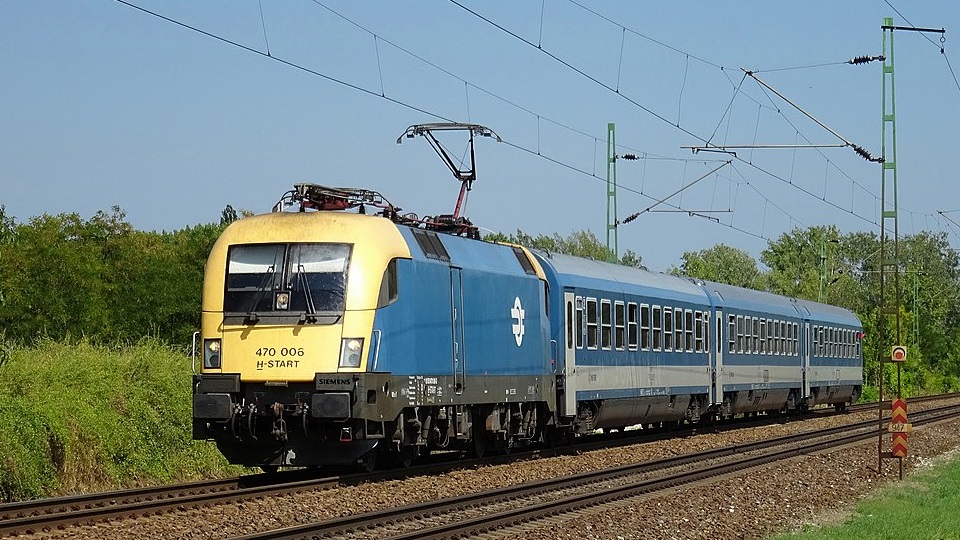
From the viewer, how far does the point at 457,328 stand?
20984 millimetres

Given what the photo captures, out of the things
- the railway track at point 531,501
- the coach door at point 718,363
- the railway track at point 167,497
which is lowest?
the railway track at point 531,501

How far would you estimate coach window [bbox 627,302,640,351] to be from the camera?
28.8 m

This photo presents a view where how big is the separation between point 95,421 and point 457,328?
5.47 metres

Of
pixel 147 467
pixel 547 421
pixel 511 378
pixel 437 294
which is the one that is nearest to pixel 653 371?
pixel 547 421

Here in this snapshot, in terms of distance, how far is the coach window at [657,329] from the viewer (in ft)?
99.3

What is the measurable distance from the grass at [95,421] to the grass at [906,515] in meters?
9.14

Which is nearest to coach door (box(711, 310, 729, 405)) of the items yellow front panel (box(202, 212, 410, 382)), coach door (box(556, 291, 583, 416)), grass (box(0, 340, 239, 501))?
coach door (box(556, 291, 583, 416))

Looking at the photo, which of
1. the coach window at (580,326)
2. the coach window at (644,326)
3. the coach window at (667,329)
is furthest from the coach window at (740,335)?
the coach window at (580,326)

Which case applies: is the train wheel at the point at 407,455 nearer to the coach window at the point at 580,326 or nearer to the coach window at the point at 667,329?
the coach window at the point at 580,326

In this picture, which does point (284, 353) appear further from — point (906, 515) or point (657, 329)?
point (657, 329)

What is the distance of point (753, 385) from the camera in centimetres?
3747

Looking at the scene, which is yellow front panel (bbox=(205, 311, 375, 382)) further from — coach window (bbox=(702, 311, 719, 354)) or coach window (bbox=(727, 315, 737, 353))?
coach window (bbox=(727, 315, 737, 353))

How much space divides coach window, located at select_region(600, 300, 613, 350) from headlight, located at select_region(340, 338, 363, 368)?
400 inches

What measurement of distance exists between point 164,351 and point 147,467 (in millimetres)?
2735
